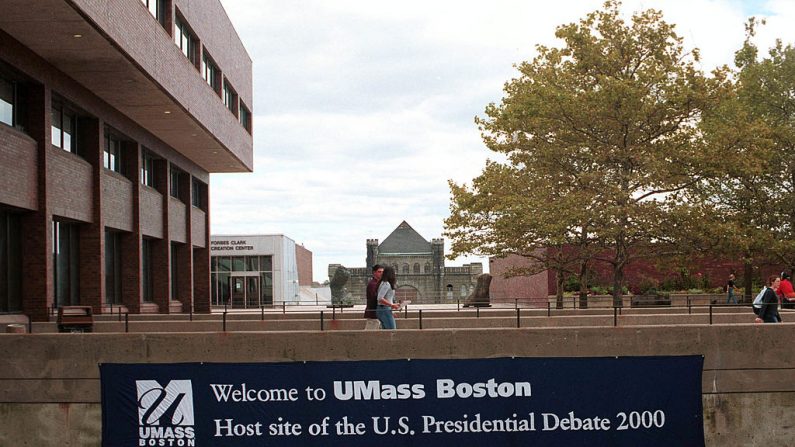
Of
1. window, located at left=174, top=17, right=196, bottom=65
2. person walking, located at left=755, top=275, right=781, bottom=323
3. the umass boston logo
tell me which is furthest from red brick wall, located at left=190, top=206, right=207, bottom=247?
the umass boston logo

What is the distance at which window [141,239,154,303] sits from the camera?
39.1 m

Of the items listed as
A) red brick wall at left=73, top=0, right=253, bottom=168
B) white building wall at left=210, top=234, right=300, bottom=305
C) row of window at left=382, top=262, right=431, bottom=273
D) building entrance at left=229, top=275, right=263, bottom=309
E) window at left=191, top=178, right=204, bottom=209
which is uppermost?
red brick wall at left=73, top=0, right=253, bottom=168

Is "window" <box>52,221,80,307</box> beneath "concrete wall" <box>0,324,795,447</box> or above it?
Result: above

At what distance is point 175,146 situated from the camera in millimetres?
40344

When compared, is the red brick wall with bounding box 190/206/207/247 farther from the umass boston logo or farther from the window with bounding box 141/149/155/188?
the umass boston logo

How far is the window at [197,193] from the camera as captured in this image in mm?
48416

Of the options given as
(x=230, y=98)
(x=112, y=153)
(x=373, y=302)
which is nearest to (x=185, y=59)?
(x=112, y=153)

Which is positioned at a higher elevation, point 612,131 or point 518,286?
point 612,131

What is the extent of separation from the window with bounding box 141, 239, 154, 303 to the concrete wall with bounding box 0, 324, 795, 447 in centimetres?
2487

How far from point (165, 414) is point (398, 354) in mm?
3524

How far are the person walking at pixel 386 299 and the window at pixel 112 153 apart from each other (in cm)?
1995

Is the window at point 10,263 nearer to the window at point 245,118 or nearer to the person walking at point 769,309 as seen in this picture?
the person walking at point 769,309

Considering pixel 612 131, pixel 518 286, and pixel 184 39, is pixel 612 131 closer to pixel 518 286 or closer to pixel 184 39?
pixel 184 39

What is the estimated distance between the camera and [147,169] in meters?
39.4
